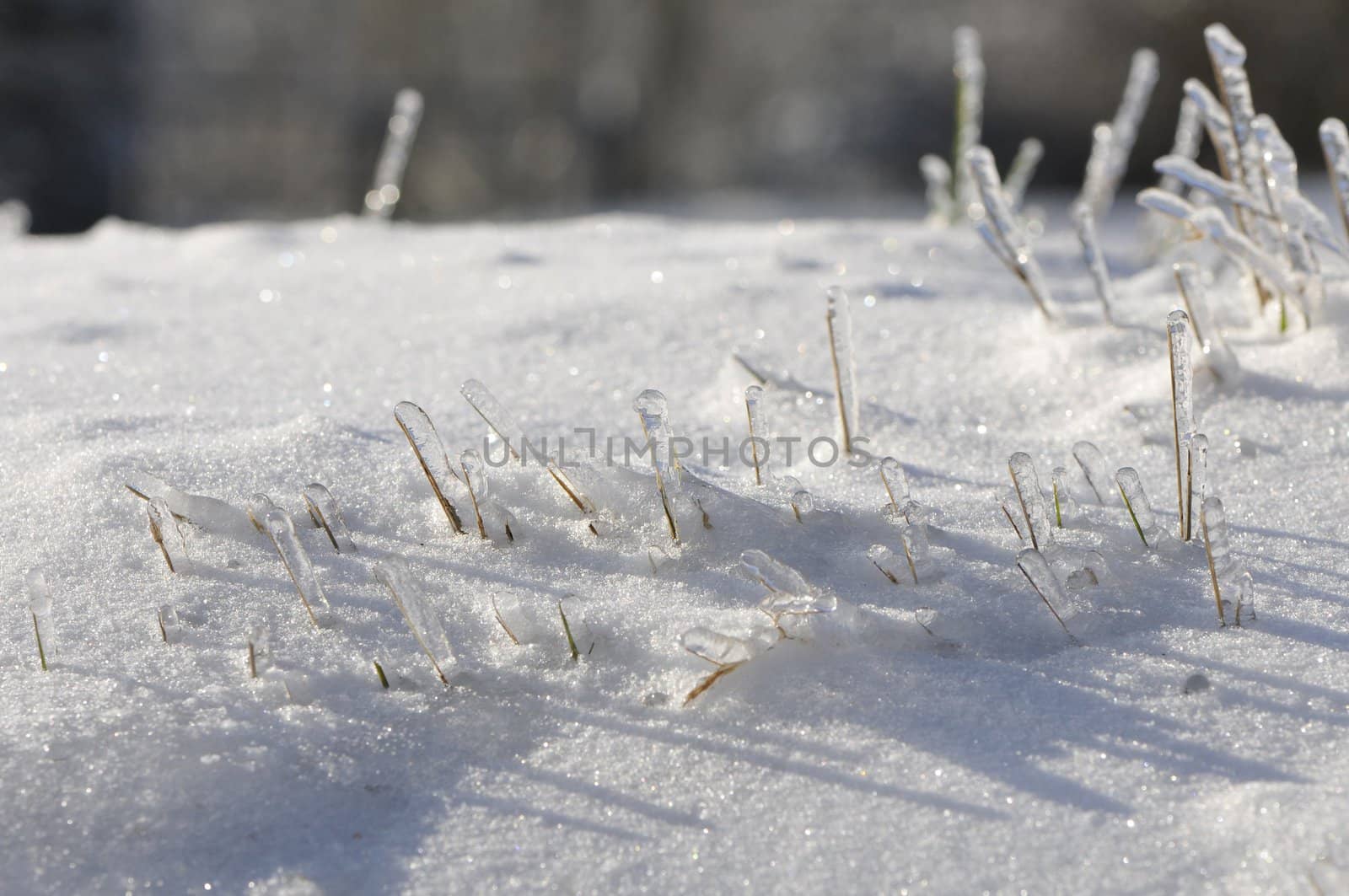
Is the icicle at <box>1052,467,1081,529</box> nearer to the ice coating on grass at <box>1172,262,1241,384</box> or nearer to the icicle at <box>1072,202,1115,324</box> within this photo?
the ice coating on grass at <box>1172,262,1241,384</box>

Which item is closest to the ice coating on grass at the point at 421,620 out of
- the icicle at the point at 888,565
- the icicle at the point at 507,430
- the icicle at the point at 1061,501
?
the icicle at the point at 507,430

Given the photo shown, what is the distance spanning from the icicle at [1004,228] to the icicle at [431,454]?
931mm

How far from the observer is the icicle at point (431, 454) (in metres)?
1.30

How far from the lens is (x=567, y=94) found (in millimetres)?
7328

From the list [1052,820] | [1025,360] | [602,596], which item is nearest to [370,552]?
[602,596]

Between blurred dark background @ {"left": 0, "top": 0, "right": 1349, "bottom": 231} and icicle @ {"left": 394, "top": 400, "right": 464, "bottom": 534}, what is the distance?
564 cm

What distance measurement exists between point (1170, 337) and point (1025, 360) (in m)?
0.49

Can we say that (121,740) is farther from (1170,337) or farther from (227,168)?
(227,168)

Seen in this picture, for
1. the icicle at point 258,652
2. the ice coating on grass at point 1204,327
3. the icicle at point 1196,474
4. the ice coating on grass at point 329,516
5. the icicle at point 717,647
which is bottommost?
the icicle at point 258,652

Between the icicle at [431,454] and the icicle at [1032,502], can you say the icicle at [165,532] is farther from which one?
the icicle at [1032,502]

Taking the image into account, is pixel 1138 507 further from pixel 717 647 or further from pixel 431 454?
pixel 431 454

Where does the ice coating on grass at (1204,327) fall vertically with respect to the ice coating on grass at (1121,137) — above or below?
below

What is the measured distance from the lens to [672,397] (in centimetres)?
173

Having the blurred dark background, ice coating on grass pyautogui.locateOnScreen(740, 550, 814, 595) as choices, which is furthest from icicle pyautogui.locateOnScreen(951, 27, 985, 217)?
the blurred dark background
